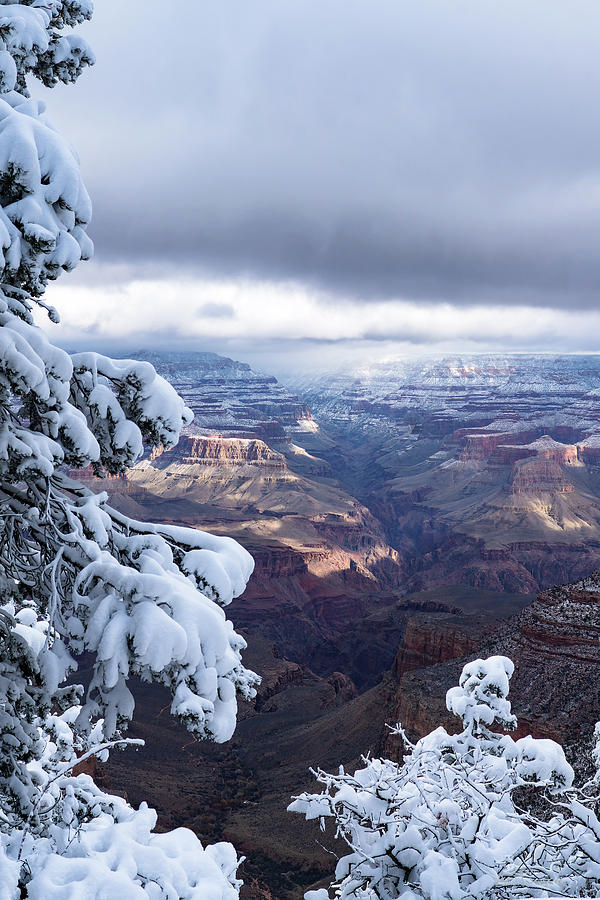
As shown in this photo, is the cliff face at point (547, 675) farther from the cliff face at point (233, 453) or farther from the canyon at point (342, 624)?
the cliff face at point (233, 453)

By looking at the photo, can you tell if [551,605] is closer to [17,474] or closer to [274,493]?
[17,474]

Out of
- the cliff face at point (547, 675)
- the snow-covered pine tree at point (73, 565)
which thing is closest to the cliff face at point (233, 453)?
the cliff face at point (547, 675)

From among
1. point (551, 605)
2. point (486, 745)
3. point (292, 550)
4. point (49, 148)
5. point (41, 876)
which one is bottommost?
point (292, 550)

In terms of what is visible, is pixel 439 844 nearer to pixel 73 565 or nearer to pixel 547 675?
pixel 73 565

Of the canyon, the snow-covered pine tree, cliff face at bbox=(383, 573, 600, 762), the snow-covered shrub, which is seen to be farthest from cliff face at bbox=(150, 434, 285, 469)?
the snow-covered pine tree

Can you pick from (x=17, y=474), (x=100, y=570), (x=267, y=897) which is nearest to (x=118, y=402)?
(x=17, y=474)

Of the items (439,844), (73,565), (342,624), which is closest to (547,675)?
(439,844)

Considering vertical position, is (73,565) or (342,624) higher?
(73,565)

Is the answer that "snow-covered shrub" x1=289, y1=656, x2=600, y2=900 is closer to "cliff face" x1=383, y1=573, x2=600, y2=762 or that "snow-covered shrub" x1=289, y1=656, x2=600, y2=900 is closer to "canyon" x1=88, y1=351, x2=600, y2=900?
"canyon" x1=88, y1=351, x2=600, y2=900
